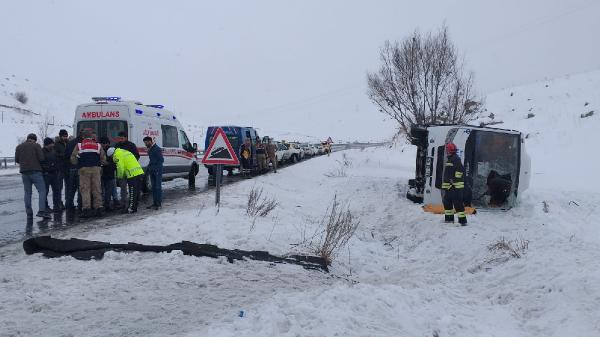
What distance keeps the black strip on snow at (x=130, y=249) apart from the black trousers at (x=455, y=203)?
435 centimetres

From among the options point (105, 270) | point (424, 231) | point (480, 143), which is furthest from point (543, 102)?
point (105, 270)

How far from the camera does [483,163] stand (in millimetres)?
11758

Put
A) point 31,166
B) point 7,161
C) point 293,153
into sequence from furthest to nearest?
point 293,153
point 7,161
point 31,166

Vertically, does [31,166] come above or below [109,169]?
above

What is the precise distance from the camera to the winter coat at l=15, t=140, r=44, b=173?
9.62 m

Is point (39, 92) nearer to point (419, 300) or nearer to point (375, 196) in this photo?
point (375, 196)

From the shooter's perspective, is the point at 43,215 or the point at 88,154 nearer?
the point at 88,154

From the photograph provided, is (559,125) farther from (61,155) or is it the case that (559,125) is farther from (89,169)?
(61,155)

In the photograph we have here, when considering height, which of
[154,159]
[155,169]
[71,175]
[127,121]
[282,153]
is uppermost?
[127,121]

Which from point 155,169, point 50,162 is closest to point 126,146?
point 155,169

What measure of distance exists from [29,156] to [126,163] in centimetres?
189

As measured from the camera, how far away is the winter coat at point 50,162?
33.8ft

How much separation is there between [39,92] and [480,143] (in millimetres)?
81177

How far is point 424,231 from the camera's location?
9836mm
